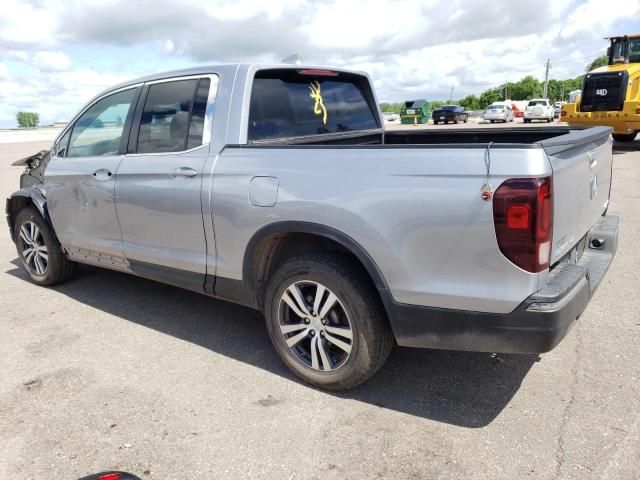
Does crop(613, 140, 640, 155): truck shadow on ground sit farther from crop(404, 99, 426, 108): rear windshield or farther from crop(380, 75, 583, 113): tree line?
crop(380, 75, 583, 113): tree line

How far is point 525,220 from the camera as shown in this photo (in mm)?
2373

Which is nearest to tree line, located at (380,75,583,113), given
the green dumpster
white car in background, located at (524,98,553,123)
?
the green dumpster

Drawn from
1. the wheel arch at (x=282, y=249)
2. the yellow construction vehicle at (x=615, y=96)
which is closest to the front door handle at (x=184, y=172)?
the wheel arch at (x=282, y=249)

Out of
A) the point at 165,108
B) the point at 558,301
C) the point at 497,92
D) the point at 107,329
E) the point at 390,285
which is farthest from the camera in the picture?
the point at 497,92

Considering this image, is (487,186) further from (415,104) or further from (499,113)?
(415,104)

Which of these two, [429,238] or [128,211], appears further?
[128,211]

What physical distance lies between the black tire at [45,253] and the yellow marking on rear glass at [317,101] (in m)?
2.76

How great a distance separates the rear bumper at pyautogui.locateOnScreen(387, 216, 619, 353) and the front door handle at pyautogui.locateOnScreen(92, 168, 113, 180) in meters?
2.54

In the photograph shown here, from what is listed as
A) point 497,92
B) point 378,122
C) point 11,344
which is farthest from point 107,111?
point 497,92

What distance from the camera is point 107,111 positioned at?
442 cm

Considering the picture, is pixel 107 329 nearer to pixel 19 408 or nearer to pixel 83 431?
pixel 19 408

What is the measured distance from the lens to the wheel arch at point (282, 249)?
2807 mm

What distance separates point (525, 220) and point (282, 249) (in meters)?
1.51

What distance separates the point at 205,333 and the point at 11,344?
4.66 feet
